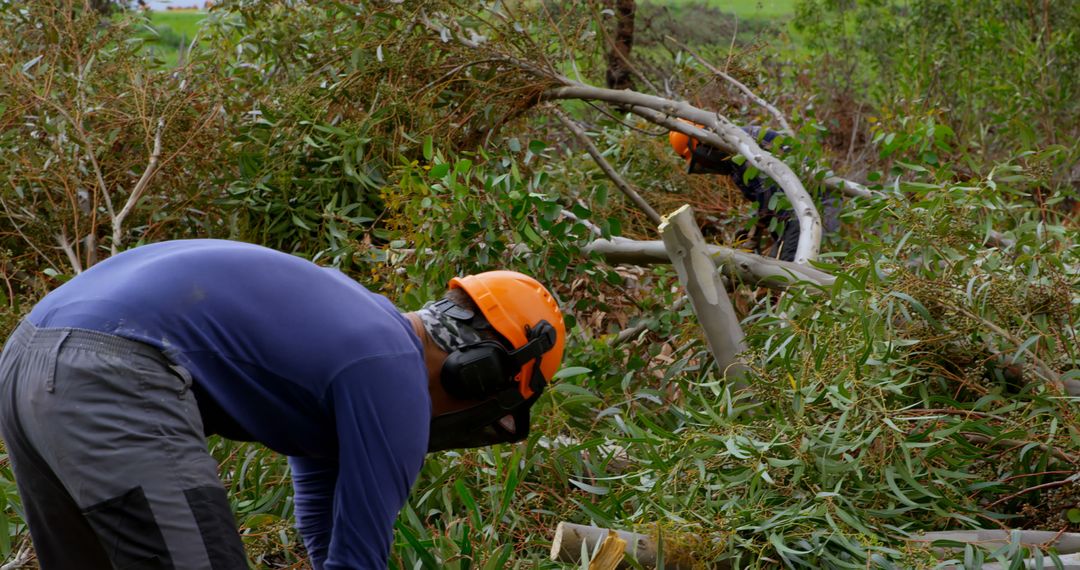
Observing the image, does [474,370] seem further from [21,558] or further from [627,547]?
[21,558]

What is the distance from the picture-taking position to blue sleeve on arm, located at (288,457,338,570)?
7.67 feet

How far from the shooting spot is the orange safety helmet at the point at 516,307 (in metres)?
2.17

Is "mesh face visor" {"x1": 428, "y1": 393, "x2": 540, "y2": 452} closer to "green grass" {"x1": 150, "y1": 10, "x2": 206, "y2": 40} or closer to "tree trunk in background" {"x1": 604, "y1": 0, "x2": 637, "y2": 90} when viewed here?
"tree trunk in background" {"x1": 604, "y1": 0, "x2": 637, "y2": 90}

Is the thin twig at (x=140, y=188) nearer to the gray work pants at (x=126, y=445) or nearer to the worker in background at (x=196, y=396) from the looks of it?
the worker in background at (x=196, y=396)

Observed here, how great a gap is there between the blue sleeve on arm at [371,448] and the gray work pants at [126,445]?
0.20 meters

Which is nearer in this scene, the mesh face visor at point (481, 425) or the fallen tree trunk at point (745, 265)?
the mesh face visor at point (481, 425)

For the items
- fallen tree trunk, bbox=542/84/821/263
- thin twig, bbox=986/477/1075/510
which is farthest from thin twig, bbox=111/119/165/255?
thin twig, bbox=986/477/1075/510

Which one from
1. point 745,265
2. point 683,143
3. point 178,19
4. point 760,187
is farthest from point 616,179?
point 178,19

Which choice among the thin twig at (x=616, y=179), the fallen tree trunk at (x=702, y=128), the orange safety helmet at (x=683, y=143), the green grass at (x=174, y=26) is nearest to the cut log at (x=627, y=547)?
the fallen tree trunk at (x=702, y=128)

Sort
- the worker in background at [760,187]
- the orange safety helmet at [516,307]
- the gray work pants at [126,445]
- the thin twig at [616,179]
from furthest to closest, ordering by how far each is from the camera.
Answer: the thin twig at [616,179], the worker in background at [760,187], the orange safety helmet at [516,307], the gray work pants at [126,445]

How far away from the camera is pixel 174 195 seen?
4879 millimetres

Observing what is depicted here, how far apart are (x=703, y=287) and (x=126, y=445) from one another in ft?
6.98

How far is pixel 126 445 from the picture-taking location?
5.76 feet

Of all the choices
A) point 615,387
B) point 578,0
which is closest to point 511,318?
point 615,387
